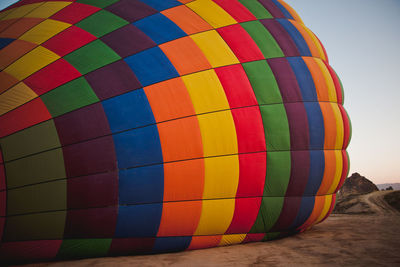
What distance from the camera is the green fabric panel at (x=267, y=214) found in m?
3.82

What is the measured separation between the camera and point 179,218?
3.29m

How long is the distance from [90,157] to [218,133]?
1457 millimetres

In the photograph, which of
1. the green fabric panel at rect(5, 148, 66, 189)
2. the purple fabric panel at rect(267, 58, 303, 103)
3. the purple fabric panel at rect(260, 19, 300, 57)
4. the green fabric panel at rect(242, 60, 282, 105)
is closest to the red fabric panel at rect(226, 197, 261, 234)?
the green fabric panel at rect(242, 60, 282, 105)

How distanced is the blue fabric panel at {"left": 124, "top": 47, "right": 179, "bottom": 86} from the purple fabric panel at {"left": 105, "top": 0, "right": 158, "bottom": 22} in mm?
605

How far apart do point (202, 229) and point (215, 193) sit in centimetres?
44

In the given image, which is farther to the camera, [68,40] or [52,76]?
[68,40]

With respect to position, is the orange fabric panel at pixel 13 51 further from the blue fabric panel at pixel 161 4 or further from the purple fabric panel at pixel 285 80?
the purple fabric panel at pixel 285 80

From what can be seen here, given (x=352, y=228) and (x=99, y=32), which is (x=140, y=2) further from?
(x=352, y=228)

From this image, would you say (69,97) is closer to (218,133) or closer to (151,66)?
(151,66)

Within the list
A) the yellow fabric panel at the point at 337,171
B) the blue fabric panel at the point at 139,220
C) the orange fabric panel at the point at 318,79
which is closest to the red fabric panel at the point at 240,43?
the orange fabric panel at the point at 318,79

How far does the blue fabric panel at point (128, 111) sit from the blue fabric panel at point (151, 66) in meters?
0.21

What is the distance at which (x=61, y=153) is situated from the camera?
9.54ft

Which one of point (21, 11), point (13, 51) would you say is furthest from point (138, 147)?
point (21, 11)

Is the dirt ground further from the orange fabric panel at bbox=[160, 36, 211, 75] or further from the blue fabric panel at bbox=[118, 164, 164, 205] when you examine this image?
the orange fabric panel at bbox=[160, 36, 211, 75]
